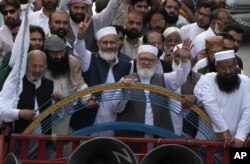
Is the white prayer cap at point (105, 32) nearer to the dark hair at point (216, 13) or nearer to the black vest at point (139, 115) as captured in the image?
the black vest at point (139, 115)

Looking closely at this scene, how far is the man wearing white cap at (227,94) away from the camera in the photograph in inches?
399

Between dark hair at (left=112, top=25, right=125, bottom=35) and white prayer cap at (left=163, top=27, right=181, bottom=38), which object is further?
white prayer cap at (left=163, top=27, right=181, bottom=38)

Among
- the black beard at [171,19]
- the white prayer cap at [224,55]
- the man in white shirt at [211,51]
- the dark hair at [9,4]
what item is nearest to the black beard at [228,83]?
the white prayer cap at [224,55]

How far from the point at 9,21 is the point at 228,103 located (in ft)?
10.4

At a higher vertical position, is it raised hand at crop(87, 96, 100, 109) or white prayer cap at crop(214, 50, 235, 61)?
white prayer cap at crop(214, 50, 235, 61)

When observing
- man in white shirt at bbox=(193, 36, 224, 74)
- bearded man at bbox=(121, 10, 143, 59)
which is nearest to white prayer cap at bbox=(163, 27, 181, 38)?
bearded man at bbox=(121, 10, 143, 59)

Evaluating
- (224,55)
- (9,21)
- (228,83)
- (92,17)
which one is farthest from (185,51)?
(9,21)

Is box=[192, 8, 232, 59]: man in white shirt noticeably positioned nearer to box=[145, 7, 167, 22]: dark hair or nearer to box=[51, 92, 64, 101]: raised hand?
box=[145, 7, 167, 22]: dark hair

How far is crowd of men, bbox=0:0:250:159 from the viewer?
10.2 m

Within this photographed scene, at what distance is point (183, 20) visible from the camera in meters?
14.5

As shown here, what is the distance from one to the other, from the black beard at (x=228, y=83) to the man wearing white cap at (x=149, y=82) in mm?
453

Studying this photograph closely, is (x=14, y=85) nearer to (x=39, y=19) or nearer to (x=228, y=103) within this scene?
(x=228, y=103)

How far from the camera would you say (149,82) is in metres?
10.6

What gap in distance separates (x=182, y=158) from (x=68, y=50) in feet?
8.26
